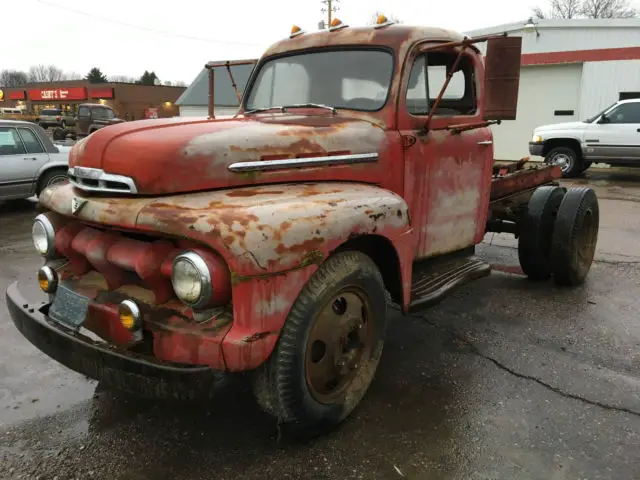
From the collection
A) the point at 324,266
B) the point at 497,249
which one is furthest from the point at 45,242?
the point at 497,249

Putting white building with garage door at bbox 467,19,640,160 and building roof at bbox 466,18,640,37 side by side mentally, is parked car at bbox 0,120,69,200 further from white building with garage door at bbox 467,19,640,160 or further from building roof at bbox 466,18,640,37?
building roof at bbox 466,18,640,37

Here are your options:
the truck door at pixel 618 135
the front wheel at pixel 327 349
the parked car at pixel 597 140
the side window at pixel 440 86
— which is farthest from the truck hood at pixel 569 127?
the front wheel at pixel 327 349

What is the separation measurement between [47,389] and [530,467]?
9.10 feet

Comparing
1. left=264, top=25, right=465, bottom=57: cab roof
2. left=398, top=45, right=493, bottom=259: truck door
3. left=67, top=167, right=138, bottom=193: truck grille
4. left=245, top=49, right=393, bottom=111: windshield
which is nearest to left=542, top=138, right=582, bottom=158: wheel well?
left=398, top=45, right=493, bottom=259: truck door

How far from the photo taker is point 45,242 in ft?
9.69

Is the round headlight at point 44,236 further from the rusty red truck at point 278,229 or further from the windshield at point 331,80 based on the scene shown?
the windshield at point 331,80

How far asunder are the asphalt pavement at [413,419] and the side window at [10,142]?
5.63 meters

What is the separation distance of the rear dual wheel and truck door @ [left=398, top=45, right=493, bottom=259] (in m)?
0.75

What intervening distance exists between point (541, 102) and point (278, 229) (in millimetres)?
17950

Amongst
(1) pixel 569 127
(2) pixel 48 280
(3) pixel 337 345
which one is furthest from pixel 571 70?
(2) pixel 48 280

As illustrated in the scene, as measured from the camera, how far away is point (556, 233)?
4.77 m

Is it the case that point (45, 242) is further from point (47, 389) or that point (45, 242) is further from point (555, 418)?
point (555, 418)

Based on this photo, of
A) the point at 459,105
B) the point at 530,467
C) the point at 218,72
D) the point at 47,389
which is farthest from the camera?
the point at 218,72

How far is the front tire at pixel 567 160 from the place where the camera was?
550 inches
